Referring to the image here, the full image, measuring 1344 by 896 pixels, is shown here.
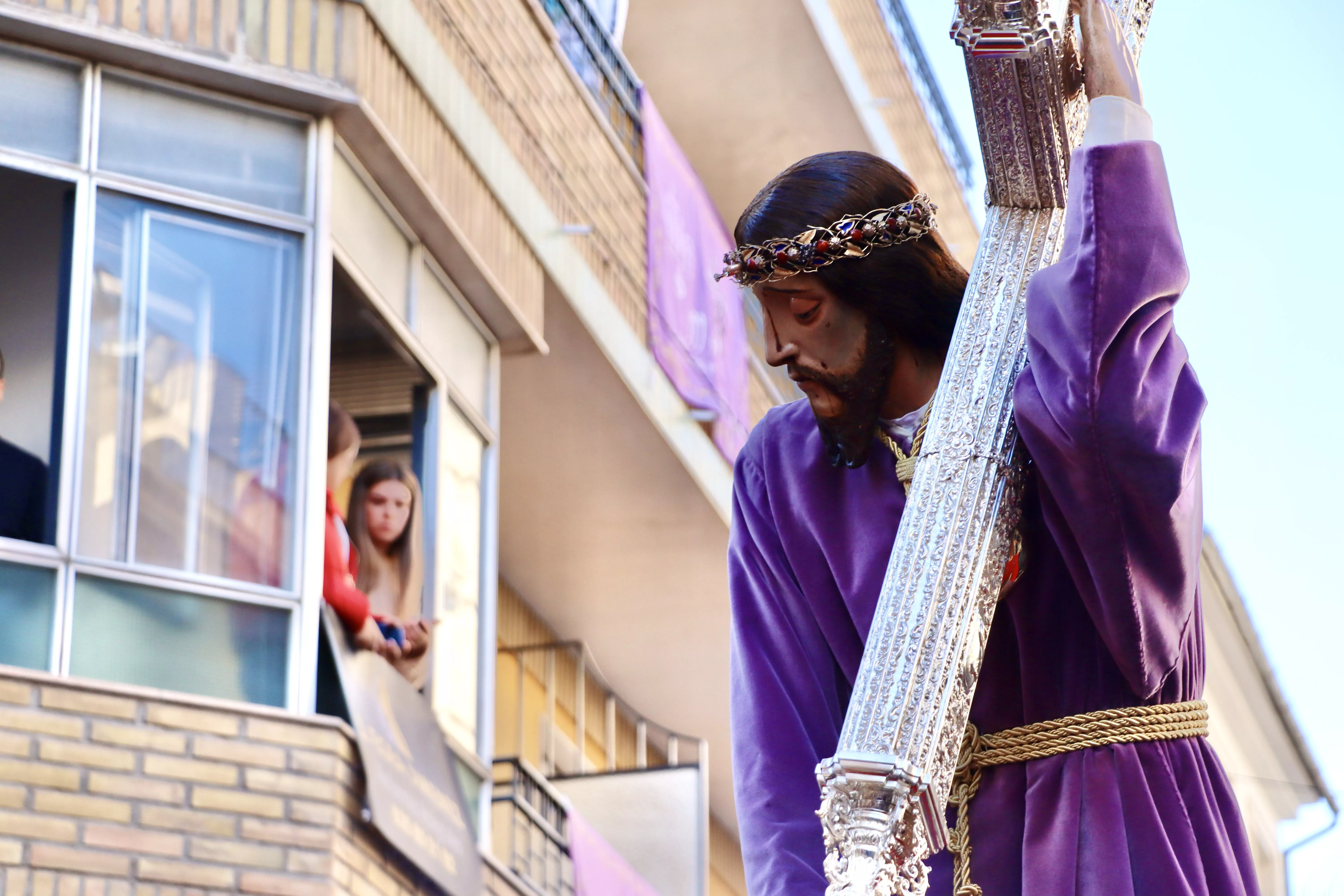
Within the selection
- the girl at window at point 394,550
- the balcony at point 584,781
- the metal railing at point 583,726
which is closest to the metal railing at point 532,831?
the balcony at point 584,781

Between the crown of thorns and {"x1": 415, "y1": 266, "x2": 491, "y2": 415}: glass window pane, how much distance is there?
8.12m

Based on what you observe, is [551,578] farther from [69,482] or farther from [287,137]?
[69,482]

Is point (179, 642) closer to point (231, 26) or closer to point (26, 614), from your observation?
point (26, 614)

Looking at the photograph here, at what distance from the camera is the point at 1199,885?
Result: 2.45m

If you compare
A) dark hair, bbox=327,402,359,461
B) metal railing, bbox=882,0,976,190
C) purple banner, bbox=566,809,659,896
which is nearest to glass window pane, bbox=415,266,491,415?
dark hair, bbox=327,402,359,461

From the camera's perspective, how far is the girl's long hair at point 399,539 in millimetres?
10359

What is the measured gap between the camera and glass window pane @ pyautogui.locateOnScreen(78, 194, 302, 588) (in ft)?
28.8

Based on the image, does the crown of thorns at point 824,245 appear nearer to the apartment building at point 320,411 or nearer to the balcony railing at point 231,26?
the apartment building at point 320,411

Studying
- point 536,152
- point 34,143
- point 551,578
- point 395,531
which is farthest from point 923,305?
point 551,578

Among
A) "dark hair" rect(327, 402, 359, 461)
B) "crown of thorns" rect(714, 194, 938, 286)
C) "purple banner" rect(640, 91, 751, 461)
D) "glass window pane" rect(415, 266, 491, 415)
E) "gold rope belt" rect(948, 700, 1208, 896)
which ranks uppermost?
"purple banner" rect(640, 91, 751, 461)

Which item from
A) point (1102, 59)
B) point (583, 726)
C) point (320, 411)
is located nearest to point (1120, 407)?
point (1102, 59)

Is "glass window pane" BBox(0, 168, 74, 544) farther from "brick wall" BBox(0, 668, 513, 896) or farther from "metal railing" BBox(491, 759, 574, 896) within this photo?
"metal railing" BBox(491, 759, 574, 896)

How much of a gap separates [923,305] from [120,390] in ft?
21.8

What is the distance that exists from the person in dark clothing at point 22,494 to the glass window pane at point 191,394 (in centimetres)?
16
